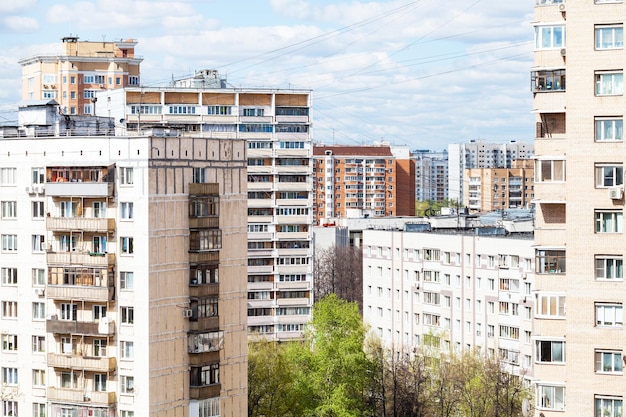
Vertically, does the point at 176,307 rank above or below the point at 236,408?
above

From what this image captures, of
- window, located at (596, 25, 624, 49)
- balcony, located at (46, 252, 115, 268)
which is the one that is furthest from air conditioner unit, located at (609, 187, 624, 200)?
balcony, located at (46, 252, 115, 268)

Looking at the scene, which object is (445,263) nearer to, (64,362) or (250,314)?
(250,314)

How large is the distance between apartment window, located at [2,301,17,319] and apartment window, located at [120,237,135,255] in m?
6.28

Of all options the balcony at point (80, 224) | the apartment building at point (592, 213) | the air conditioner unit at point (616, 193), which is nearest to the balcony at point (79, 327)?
the balcony at point (80, 224)

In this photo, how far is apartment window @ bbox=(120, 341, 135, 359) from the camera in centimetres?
5244

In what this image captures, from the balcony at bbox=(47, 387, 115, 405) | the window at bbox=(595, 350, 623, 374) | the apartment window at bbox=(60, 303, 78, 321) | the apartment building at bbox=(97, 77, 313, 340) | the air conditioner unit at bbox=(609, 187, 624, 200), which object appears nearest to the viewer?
the air conditioner unit at bbox=(609, 187, 624, 200)

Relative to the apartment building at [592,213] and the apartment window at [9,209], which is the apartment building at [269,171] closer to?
the apartment window at [9,209]

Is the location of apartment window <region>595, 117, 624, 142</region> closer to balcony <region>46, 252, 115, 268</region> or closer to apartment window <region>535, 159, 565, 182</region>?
apartment window <region>535, 159, 565, 182</region>

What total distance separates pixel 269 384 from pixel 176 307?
1567 centimetres

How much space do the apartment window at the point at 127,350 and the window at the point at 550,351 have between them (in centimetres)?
1848

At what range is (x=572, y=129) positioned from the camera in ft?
130

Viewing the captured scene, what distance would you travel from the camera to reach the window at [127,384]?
52438mm

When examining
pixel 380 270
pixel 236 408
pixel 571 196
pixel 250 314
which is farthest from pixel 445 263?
pixel 571 196

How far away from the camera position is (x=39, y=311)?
55.0m
